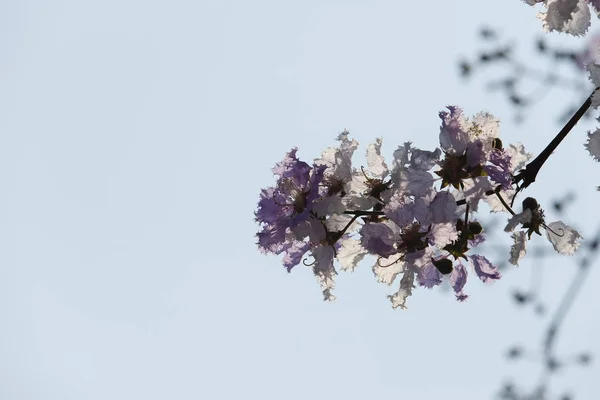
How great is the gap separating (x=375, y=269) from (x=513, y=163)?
0.56 metres

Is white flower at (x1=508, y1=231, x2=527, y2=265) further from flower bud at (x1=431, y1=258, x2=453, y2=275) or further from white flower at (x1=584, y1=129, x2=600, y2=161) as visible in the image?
white flower at (x1=584, y1=129, x2=600, y2=161)

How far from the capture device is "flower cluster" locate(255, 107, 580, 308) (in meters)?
2.18

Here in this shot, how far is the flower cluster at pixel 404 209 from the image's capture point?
2.18m

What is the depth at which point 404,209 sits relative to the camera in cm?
216

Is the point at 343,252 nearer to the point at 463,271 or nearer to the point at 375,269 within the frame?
the point at 375,269

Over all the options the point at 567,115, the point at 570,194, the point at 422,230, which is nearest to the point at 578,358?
the point at 570,194

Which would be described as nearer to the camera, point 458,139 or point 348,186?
point 458,139

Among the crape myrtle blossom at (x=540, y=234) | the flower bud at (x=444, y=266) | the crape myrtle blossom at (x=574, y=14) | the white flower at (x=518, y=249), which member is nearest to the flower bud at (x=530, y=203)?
the crape myrtle blossom at (x=540, y=234)

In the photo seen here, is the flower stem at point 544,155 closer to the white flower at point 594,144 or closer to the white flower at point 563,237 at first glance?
the white flower at point 594,144

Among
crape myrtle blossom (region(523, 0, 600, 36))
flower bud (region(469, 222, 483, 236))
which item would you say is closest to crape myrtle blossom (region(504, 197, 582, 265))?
flower bud (region(469, 222, 483, 236))

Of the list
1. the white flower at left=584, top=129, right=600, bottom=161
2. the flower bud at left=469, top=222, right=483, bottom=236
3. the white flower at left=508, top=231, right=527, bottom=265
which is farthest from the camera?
the white flower at left=508, top=231, right=527, bottom=265

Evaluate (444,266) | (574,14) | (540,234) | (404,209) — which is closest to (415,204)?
(404,209)

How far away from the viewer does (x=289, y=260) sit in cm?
249

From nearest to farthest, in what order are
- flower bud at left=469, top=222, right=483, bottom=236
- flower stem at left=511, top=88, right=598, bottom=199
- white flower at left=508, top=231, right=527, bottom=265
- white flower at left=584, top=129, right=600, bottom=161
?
white flower at left=584, top=129, right=600, bottom=161 → flower stem at left=511, top=88, right=598, bottom=199 → flower bud at left=469, top=222, right=483, bottom=236 → white flower at left=508, top=231, right=527, bottom=265
